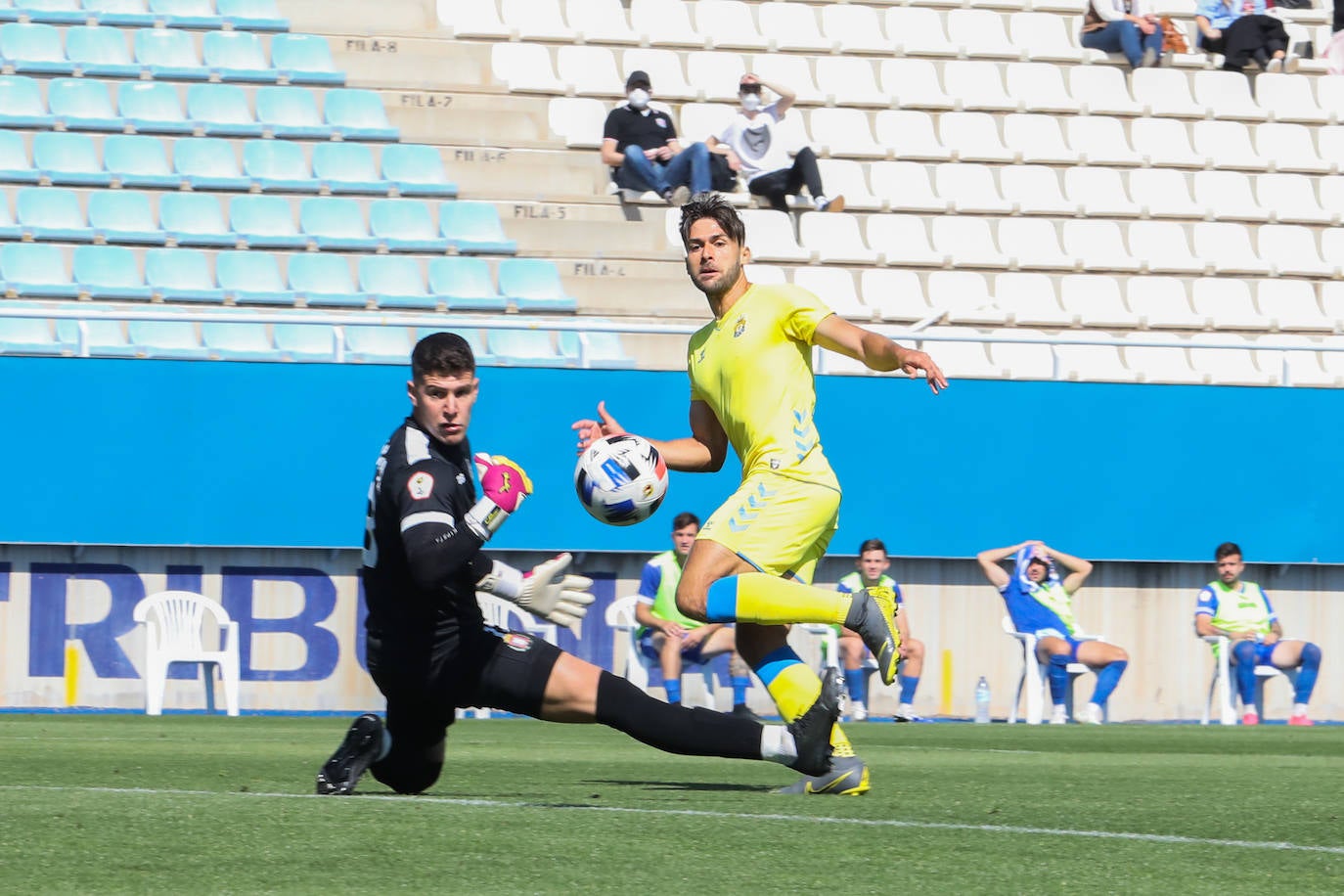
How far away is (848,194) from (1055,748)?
29.7 feet

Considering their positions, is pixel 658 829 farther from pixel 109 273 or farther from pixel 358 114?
pixel 358 114

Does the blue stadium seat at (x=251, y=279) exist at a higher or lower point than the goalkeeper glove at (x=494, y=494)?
higher

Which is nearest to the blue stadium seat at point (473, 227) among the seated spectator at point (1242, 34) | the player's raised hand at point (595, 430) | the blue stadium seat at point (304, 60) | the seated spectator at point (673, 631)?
the blue stadium seat at point (304, 60)

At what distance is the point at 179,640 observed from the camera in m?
15.4

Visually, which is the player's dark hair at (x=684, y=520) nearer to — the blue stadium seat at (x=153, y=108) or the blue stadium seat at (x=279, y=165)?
the blue stadium seat at (x=279, y=165)

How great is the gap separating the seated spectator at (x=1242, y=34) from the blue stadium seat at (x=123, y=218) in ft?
37.4

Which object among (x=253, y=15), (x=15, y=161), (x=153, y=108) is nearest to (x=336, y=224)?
(x=153, y=108)

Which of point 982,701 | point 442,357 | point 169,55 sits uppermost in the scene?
point 169,55

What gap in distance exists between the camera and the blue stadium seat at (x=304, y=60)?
749 inches

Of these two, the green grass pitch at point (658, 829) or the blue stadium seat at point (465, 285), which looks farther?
the blue stadium seat at point (465, 285)

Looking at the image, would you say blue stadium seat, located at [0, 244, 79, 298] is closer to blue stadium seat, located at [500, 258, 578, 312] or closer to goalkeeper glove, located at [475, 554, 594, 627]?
blue stadium seat, located at [500, 258, 578, 312]

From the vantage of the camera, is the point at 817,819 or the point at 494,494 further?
the point at 494,494

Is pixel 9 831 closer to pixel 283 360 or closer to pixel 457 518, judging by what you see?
pixel 457 518

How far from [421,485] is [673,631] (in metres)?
9.74
